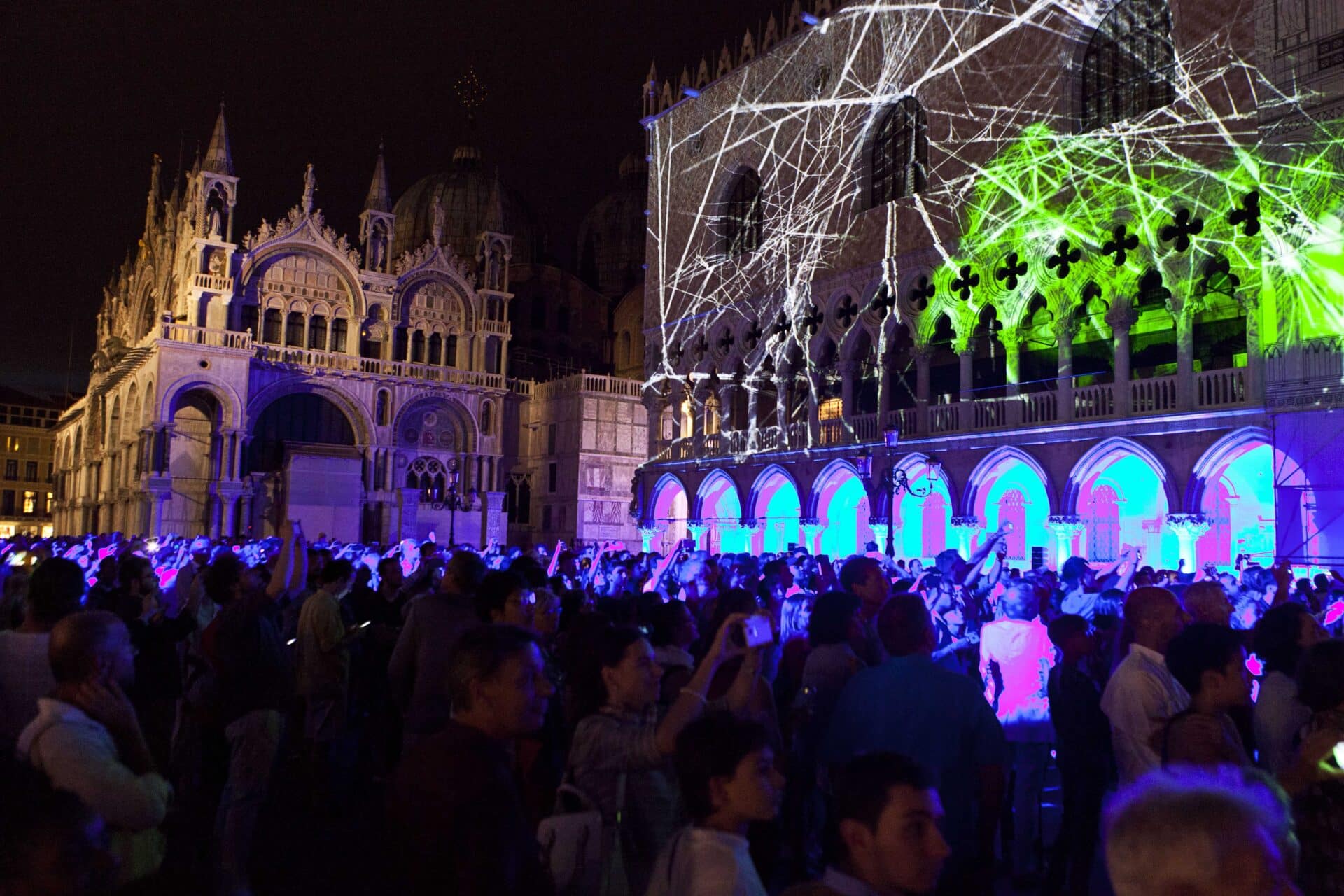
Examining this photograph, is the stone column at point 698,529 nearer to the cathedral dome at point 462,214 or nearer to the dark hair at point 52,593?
the cathedral dome at point 462,214

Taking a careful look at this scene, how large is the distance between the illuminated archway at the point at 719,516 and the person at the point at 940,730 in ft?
80.5

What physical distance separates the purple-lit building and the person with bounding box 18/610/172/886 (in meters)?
15.7

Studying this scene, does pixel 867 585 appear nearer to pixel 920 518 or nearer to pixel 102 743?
pixel 102 743

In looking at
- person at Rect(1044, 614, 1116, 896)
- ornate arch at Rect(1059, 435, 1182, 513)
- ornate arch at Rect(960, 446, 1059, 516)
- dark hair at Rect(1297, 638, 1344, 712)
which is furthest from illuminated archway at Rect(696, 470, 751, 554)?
dark hair at Rect(1297, 638, 1344, 712)

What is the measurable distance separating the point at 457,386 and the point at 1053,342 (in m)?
24.0

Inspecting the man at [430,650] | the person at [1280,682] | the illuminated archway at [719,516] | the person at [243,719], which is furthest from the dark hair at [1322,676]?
the illuminated archway at [719,516]

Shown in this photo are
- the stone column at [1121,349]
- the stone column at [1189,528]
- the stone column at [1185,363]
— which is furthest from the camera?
the stone column at [1121,349]

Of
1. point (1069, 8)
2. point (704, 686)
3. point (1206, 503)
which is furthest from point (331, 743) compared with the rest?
point (1069, 8)

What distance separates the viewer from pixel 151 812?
2.97m

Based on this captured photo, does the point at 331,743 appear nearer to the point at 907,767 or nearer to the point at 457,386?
the point at 907,767

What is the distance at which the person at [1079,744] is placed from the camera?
5219 millimetres

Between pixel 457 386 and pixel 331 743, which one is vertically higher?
pixel 457 386

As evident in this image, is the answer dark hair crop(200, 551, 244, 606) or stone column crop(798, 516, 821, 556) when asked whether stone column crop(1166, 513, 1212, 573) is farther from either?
dark hair crop(200, 551, 244, 606)

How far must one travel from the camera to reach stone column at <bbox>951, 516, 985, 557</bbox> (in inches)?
847
